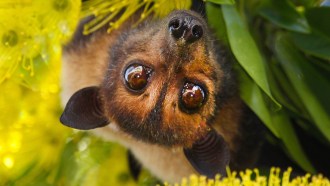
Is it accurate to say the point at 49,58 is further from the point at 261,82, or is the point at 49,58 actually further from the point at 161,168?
the point at 261,82

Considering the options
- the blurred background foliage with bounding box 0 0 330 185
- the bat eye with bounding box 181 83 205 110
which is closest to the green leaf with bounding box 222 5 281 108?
the blurred background foliage with bounding box 0 0 330 185

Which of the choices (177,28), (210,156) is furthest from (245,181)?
(177,28)

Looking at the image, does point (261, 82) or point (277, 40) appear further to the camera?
point (277, 40)

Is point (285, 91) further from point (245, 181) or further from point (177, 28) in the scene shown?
point (177, 28)

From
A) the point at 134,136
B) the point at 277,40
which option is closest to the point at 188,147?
the point at 134,136

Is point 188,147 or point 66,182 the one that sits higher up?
point 188,147

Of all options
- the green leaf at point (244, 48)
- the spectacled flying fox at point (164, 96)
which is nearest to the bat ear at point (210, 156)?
the spectacled flying fox at point (164, 96)

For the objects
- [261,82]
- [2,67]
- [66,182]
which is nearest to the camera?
[261,82]

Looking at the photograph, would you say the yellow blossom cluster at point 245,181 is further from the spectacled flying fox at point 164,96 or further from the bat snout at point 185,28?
the bat snout at point 185,28
